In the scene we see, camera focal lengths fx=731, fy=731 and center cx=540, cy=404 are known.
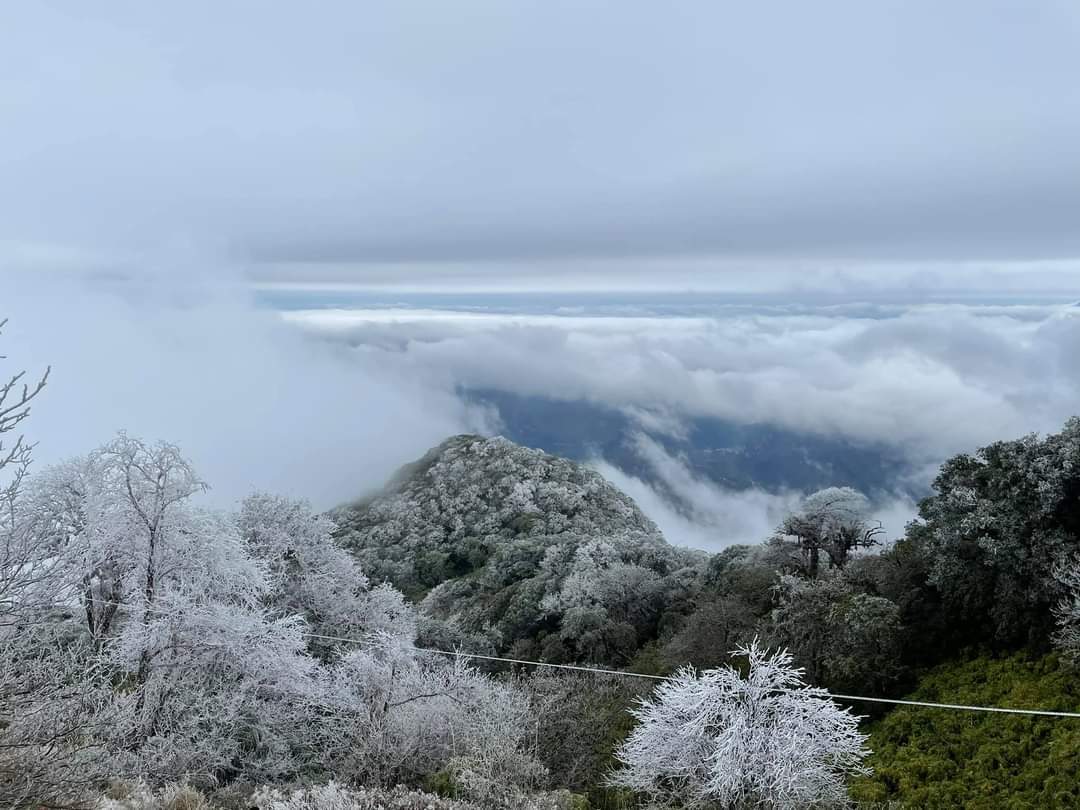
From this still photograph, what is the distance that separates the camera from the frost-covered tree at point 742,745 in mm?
9555

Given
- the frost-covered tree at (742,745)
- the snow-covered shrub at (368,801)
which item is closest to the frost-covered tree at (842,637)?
the frost-covered tree at (742,745)

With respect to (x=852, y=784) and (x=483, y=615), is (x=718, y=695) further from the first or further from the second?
(x=483, y=615)

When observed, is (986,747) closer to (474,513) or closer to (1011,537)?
(1011,537)

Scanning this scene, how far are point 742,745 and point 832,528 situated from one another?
18.8 metres

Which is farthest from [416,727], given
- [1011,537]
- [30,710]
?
[1011,537]

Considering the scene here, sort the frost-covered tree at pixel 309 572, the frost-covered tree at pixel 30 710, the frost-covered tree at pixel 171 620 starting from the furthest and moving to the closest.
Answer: the frost-covered tree at pixel 309 572
the frost-covered tree at pixel 171 620
the frost-covered tree at pixel 30 710

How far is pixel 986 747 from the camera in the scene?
40.6 feet

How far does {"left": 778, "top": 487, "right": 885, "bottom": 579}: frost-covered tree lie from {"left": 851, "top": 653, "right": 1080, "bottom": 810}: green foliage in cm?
1048

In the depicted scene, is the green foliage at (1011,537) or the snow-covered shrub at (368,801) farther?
the green foliage at (1011,537)

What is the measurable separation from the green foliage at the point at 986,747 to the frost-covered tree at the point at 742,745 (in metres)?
2.28

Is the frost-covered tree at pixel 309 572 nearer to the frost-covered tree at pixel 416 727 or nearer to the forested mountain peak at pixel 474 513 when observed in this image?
the frost-covered tree at pixel 416 727

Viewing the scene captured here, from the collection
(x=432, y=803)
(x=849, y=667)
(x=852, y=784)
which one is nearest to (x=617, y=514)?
(x=849, y=667)

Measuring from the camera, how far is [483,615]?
35.2 m

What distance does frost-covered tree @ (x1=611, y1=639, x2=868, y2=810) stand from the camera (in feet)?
31.3
